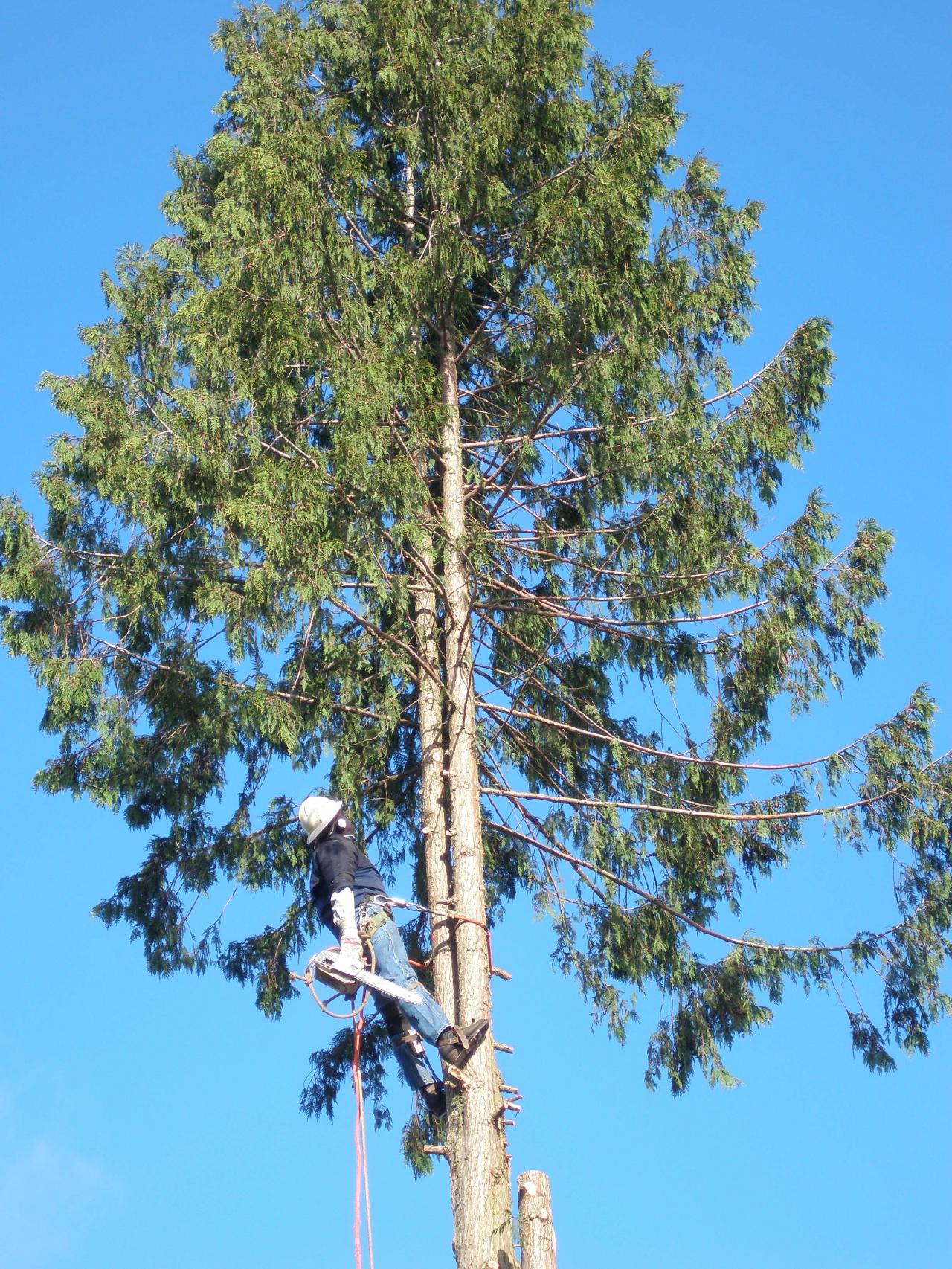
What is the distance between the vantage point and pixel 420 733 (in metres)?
9.58

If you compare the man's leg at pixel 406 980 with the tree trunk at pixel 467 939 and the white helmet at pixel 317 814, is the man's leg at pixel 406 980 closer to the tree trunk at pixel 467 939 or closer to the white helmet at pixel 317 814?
the tree trunk at pixel 467 939

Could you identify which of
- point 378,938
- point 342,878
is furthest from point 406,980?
point 342,878

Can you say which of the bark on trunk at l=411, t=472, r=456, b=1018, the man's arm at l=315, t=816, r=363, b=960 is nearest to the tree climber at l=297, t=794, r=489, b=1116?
the man's arm at l=315, t=816, r=363, b=960

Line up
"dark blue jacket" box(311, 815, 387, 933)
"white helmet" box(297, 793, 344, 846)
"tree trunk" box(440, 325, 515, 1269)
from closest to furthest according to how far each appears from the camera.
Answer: "tree trunk" box(440, 325, 515, 1269) < "dark blue jacket" box(311, 815, 387, 933) < "white helmet" box(297, 793, 344, 846)

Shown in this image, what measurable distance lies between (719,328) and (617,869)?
4.21 meters

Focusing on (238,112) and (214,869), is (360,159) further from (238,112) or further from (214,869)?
(214,869)

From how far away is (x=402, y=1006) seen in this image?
788 centimetres

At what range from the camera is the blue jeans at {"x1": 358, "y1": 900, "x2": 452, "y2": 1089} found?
7.83 meters

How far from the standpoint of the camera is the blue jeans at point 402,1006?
25.7 feet

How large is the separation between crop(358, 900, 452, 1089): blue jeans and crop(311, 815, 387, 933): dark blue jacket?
13 centimetres

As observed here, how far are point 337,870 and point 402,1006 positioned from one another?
2.61 feet

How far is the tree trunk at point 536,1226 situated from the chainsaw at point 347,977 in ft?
3.55

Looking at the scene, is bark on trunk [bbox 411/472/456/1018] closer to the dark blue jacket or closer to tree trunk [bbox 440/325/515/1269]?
tree trunk [bbox 440/325/515/1269]

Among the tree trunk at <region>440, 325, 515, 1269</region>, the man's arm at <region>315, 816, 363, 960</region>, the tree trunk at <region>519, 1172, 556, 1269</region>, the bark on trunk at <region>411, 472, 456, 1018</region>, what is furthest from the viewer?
the bark on trunk at <region>411, 472, 456, 1018</region>
